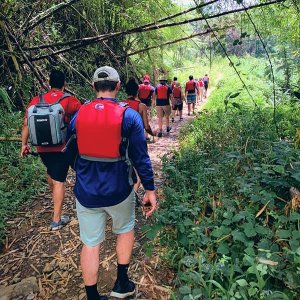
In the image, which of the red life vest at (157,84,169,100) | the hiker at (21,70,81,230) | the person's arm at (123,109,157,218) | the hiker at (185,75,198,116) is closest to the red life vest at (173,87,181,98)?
the hiker at (185,75,198,116)

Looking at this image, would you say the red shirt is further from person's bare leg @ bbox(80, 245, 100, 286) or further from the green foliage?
person's bare leg @ bbox(80, 245, 100, 286)

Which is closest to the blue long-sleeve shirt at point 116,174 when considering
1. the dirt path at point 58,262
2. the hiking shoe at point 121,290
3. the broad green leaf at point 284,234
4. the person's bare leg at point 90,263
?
the person's bare leg at point 90,263

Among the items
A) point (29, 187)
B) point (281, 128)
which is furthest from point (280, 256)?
point (281, 128)

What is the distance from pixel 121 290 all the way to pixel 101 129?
148 centimetres

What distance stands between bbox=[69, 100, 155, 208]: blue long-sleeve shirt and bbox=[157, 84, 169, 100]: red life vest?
731 cm

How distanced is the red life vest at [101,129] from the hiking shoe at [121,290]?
1193 mm

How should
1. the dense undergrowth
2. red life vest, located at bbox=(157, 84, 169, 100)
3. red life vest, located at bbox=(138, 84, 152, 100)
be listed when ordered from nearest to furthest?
the dense undergrowth < red life vest, located at bbox=(138, 84, 152, 100) < red life vest, located at bbox=(157, 84, 169, 100)

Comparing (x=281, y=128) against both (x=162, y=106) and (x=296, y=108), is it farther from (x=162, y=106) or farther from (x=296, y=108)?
(x=162, y=106)

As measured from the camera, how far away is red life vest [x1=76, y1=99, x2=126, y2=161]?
2.53 m

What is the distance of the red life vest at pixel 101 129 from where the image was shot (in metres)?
2.53

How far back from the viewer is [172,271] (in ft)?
10.6

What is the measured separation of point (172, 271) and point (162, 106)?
712 centimetres

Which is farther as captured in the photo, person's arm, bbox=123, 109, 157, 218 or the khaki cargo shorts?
the khaki cargo shorts

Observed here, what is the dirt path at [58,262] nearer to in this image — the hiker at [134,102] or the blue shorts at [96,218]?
the blue shorts at [96,218]
